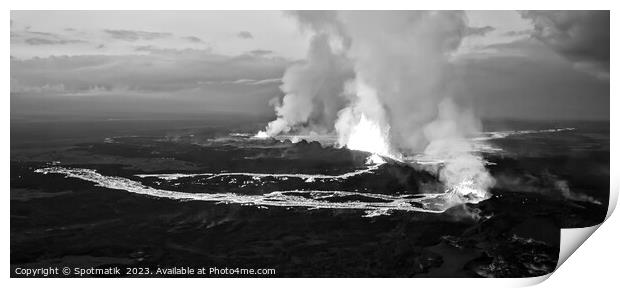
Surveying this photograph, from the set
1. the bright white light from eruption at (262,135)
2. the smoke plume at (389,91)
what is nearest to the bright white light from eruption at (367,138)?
the smoke plume at (389,91)

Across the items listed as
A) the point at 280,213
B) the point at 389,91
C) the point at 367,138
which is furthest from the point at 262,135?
the point at 389,91

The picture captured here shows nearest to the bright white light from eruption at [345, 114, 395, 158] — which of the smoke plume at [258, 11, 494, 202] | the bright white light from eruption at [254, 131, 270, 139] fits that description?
the smoke plume at [258, 11, 494, 202]

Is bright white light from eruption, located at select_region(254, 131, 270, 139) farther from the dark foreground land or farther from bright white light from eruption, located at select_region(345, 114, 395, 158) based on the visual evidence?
bright white light from eruption, located at select_region(345, 114, 395, 158)

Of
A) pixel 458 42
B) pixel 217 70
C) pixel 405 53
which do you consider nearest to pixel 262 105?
pixel 217 70

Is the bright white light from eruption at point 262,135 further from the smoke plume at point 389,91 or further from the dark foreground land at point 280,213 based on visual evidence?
the smoke plume at point 389,91

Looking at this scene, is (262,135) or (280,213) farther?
(262,135)

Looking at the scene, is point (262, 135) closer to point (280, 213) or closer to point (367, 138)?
point (280, 213)
